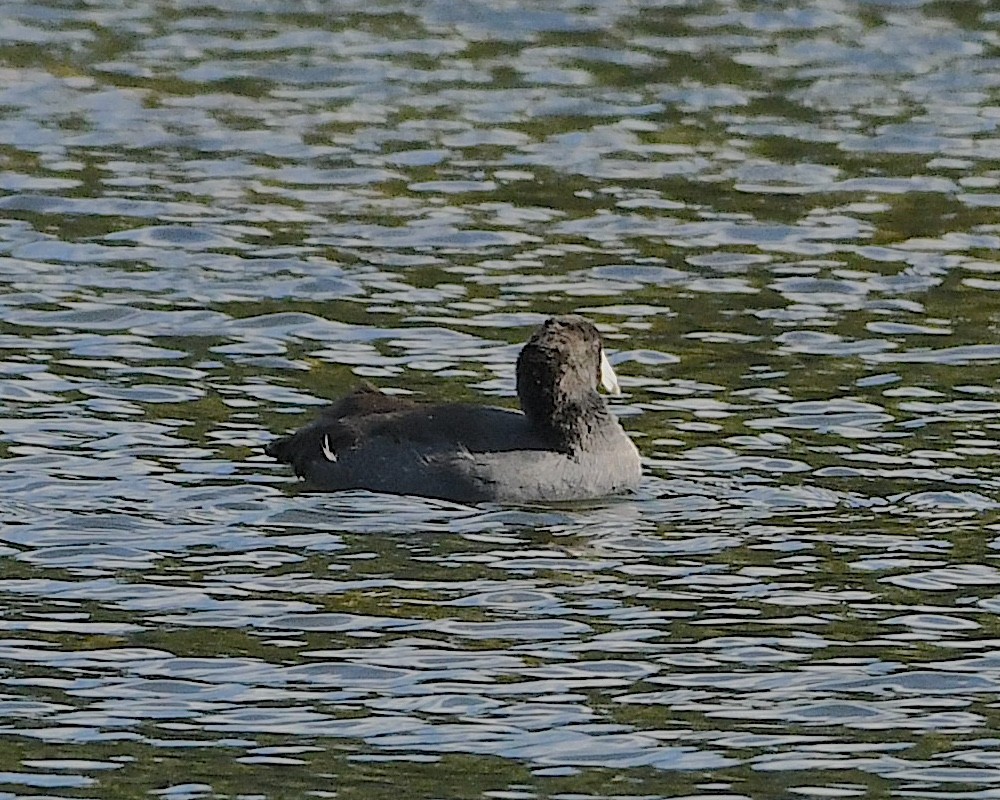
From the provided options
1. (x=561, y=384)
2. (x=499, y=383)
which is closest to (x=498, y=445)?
(x=561, y=384)

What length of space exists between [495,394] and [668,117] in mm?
6902

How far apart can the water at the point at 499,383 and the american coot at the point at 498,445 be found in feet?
0.45

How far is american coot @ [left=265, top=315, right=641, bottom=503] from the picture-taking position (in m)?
12.2

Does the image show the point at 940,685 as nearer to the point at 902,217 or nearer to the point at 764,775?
the point at 764,775

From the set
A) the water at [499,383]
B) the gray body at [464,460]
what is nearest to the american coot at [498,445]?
the gray body at [464,460]

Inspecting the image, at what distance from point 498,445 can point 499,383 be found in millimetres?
1944

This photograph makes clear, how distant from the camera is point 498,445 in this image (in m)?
12.3

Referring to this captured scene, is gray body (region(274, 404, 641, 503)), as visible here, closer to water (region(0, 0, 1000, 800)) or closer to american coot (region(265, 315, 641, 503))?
american coot (region(265, 315, 641, 503))

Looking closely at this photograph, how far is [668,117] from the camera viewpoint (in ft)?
67.1

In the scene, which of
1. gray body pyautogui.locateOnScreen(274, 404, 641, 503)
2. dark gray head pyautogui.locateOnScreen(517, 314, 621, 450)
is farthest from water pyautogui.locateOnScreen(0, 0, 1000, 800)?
dark gray head pyautogui.locateOnScreen(517, 314, 621, 450)

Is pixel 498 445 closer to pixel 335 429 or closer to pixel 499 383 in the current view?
pixel 335 429

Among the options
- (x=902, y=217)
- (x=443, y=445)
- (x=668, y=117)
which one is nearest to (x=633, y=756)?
(x=443, y=445)

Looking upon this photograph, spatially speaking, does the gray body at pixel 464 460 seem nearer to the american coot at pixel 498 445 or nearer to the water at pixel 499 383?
the american coot at pixel 498 445

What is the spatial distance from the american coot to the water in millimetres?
136
